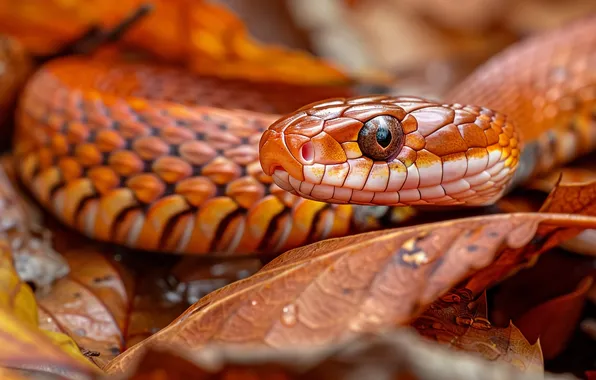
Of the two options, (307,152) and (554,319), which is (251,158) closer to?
(307,152)

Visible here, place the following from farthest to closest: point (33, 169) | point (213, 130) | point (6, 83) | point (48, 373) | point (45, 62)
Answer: point (45, 62) → point (6, 83) → point (33, 169) → point (213, 130) → point (48, 373)

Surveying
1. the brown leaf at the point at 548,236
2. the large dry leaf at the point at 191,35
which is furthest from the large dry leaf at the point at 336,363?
the large dry leaf at the point at 191,35

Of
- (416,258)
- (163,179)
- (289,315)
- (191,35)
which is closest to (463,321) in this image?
(416,258)

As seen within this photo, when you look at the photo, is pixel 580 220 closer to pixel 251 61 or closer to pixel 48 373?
pixel 48 373

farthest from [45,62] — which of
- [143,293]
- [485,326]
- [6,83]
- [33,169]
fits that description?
[485,326]

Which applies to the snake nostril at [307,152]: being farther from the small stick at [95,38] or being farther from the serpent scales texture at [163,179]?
the small stick at [95,38]

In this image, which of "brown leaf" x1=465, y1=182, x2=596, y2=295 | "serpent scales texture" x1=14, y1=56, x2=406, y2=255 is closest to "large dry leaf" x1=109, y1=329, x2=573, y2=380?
"brown leaf" x1=465, y1=182, x2=596, y2=295
